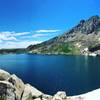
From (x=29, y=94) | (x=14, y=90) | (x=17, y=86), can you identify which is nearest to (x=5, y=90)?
(x=14, y=90)

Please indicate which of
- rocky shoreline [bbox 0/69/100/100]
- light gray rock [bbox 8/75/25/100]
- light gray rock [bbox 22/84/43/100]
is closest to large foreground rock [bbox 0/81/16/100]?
rocky shoreline [bbox 0/69/100/100]

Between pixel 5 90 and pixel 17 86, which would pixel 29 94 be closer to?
pixel 17 86

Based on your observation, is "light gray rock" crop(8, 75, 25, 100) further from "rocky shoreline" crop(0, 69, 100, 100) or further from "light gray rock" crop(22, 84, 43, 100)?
"light gray rock" crop(22, 84, 43, 100)

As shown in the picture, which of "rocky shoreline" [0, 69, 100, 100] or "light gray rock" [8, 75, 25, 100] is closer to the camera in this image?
"rocky shoreline" [0, 69, 100, 100]

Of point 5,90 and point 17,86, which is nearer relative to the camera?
point 5,90

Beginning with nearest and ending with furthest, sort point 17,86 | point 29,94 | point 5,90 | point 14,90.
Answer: point 5,90 < point 14,90 < point 17,86 < point 29,94

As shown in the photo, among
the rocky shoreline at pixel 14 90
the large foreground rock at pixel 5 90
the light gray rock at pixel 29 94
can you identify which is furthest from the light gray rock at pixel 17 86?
the large foreground rock at pixel 5 90

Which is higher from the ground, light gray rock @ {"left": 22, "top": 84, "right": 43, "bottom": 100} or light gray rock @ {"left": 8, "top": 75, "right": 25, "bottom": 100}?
light gray rock @ {"left": 8, "top": 75, "right": 25, "bottom": 100}

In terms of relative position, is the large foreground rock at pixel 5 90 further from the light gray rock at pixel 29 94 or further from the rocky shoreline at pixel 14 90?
the light gray rock at pixel 29 94

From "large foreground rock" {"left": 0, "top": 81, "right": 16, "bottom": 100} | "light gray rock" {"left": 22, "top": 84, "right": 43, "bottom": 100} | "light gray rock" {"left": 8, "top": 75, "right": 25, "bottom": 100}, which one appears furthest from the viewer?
"light gray rock" {"left": 22, "top": 84, "right": 43, "bottom": 100}

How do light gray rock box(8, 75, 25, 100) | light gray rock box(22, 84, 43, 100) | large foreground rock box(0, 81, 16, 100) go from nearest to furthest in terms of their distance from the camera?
large foreground rock box(0, 81, 16, 100) → light gray rock box(8, 75, 25, 100) → light gray rock box(22, 84, 43, 100)

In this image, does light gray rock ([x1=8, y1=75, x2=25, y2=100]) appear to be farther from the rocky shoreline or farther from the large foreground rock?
the large foreground rock

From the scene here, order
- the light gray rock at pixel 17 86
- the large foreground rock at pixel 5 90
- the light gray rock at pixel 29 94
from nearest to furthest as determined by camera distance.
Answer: the large foreground rock at pixel 5 90 < the light gray rock at pixel 17 86 < the light gray rock at pixel 29 94

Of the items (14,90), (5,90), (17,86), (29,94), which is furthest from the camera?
(29,94)
